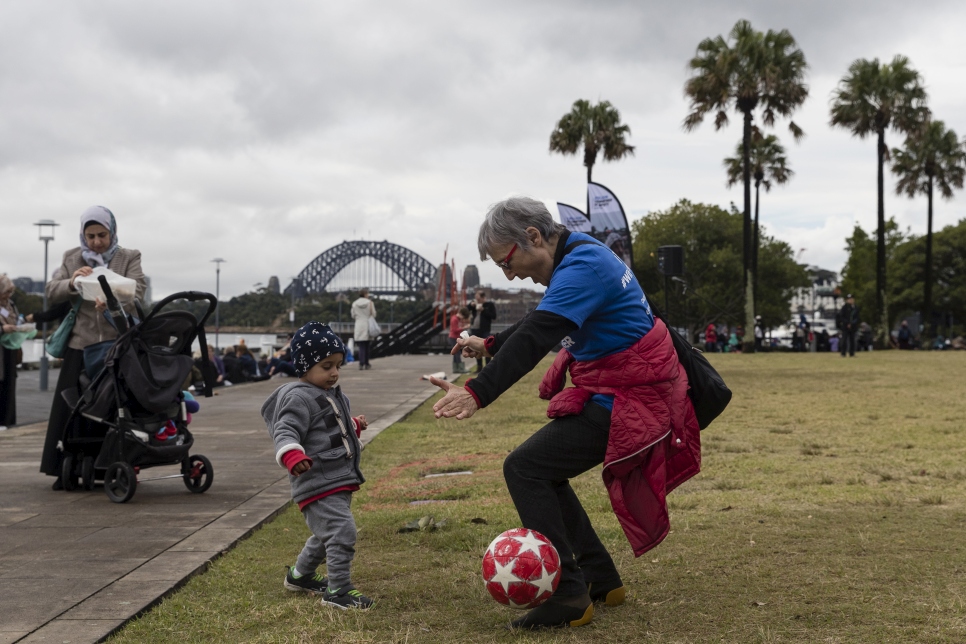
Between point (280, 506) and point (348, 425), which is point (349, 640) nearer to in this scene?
point (348, 425)

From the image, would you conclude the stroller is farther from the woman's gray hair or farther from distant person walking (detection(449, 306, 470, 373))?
distant person walking (detection(449, 306, 470, 373))

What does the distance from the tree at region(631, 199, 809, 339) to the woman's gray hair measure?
221ft

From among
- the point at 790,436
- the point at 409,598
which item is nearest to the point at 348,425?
the point at 409,598

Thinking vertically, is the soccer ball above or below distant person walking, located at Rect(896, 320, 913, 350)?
below

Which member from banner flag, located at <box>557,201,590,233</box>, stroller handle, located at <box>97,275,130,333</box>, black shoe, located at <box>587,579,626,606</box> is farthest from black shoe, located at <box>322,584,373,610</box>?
banner flag, located at <box>557,201,590,233</box>

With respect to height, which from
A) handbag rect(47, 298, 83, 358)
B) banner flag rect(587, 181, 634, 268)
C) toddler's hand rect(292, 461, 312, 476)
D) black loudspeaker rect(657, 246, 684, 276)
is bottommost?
toddler's hand rect(292, 461, 312, 476)

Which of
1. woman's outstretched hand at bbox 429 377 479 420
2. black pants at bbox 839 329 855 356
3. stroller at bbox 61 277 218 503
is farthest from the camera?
black pants at bbox 839 329 855 356

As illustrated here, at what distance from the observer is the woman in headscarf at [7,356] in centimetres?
1018

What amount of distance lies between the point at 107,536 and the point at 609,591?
2728 mm

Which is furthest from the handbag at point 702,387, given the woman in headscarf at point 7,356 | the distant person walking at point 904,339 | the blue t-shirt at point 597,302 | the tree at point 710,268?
the tree at point 710,268

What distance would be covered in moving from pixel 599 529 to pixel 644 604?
4.40ft

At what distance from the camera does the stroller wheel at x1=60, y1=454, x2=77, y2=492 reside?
22.9 feet

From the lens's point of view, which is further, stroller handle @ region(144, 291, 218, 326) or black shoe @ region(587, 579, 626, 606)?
stroller handle @ region(144, 291, 218, 326)

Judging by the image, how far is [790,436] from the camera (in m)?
9.80
